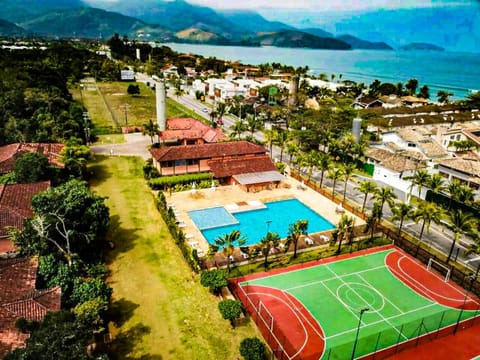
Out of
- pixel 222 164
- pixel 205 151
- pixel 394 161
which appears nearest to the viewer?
pixel 222 164

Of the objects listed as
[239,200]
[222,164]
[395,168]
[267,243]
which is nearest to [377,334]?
[267,243]

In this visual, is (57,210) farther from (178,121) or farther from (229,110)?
(229,110)

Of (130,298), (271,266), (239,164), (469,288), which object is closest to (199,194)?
(239,164)

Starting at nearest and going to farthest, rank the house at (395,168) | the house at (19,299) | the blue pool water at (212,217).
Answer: the house at (19,299) < the blue pool water at (212,217) < the house at (395,168)

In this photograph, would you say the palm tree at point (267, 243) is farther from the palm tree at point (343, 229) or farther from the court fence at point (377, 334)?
the palm tree at point (343, 229)

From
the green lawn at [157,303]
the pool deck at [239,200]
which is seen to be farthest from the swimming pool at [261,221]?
the green lawn at [157,303]

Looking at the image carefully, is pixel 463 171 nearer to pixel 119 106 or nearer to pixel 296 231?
pixel 296 231
